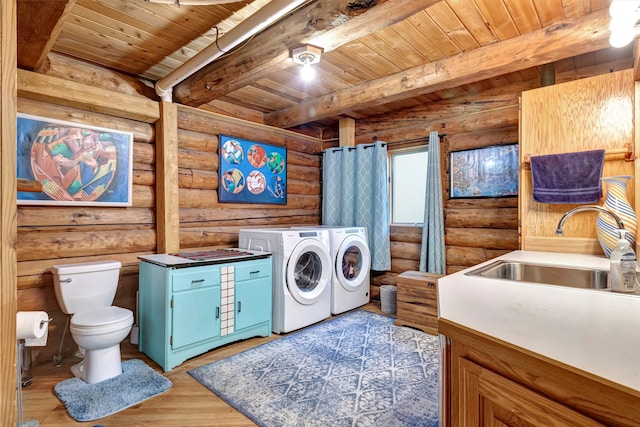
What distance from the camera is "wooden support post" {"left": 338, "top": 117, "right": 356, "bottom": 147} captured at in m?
4.20

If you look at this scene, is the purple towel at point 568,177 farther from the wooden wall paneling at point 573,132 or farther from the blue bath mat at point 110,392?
the blue bath mat at point 110,392

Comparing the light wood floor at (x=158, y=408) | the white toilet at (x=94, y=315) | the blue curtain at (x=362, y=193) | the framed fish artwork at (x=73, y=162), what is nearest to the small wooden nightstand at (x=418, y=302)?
the blue curtain at (x=362, y=193)

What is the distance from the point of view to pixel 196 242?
3215mm

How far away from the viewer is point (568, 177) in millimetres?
2131

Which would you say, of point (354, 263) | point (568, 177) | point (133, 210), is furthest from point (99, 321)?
point (568, 177)

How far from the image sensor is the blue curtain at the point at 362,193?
151 inches

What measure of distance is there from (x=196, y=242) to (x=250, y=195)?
30.4 inches

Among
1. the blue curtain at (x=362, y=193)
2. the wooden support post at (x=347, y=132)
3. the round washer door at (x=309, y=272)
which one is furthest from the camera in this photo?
the wooden support post at (x=347, y=132)

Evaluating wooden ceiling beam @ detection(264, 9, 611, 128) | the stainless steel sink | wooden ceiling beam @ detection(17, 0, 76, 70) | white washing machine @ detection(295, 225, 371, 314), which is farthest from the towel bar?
wooden ceiling beam @ detection(17, 0, 76, 70)

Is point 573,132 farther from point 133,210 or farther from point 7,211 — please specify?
point 133,210

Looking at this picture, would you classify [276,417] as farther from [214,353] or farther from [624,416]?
[624,416]

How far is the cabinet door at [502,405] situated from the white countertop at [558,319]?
11cm

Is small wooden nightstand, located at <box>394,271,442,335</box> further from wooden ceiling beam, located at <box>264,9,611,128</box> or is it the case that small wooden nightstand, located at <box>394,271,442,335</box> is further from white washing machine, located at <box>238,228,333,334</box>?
wooden ceiling beam, located at <box>264,9,611,128</box>

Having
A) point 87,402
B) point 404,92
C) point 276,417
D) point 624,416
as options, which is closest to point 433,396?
point 276,417
